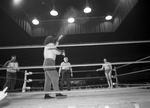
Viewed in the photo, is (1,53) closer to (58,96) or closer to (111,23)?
(58,96)

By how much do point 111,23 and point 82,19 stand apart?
1.89 m

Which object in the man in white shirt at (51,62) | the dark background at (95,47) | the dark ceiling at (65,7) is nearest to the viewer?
the man in white shirt at (51,62)

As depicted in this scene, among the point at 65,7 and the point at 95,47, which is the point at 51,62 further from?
the point at 95,47

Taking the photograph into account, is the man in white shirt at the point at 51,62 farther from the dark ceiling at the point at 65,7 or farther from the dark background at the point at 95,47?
the dark ceiling at the point at 65,7

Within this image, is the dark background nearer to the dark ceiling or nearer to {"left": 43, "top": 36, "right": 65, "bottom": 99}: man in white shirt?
the dark ceiling

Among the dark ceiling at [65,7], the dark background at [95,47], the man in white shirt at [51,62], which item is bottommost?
the man in white shirt at [51,62]

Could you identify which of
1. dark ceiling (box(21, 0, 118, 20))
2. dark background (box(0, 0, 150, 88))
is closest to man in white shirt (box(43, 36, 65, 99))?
dark background (box(0, 0, 150, 88))

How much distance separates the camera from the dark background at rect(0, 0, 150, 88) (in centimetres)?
605

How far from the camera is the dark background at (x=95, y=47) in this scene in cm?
605

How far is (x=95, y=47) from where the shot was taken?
30.5 ft

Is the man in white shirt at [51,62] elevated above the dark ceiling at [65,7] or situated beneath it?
situated beneath

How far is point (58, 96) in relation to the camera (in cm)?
226

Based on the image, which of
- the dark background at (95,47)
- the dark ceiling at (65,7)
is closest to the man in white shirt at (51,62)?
the dark background at (95,47)

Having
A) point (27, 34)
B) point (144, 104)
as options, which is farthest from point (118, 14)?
point (144, 104)
